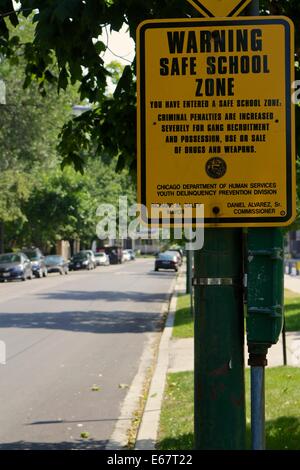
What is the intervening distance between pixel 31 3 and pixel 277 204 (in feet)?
7.12

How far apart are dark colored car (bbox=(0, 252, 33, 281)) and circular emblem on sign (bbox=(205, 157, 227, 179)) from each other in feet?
120

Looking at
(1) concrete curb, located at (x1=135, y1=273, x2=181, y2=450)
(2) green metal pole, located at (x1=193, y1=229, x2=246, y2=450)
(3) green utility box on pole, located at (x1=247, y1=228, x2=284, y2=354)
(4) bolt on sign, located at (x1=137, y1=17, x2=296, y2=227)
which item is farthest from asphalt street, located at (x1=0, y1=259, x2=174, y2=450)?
(4) bolt on sign, located at (x1=137, y1=17, x2=296, y2=227)

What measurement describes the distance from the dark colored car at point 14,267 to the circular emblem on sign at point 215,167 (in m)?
36.5

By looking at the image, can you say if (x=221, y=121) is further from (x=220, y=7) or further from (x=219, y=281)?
(x=219, y=281)

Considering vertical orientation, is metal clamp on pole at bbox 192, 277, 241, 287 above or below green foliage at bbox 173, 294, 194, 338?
above

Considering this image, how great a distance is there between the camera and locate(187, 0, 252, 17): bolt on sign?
120 inches

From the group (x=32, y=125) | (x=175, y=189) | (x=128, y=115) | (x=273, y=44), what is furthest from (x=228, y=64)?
(x=32, y=125)

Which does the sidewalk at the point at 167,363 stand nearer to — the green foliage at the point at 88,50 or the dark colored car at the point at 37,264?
the green foliage at the point at 88,50

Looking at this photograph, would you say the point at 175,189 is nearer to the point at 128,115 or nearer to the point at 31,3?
the point at 31,3

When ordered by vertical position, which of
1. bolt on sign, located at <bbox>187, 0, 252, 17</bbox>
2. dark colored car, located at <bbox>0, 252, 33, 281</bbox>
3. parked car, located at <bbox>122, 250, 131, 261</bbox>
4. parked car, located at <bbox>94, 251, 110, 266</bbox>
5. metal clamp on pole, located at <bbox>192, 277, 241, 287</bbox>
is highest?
bolt on sign, located at <bbox>187, 0, 252, 17</bbox>

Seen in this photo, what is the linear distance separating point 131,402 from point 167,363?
2634 millimetres

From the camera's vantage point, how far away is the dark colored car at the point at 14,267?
38719mm

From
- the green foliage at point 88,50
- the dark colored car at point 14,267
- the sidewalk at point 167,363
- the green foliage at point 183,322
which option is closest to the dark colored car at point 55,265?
the dark colored car at point 14,267

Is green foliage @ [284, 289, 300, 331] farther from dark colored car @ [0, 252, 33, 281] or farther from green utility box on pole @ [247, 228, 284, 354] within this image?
dark colored car @ [0, 252, 33, 281]
